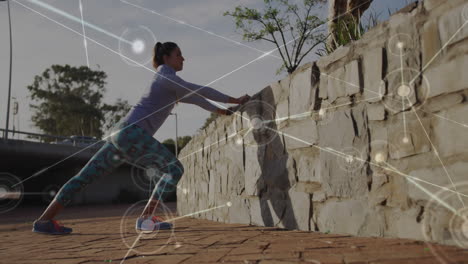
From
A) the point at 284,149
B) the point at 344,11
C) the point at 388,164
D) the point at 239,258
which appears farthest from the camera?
the point at 344,11

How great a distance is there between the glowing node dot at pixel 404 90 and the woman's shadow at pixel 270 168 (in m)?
1.19

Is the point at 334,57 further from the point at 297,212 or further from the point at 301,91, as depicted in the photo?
the point at 297,212

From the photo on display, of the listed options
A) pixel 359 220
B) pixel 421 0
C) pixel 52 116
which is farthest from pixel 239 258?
pixel 52 116

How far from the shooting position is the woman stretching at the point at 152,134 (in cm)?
346

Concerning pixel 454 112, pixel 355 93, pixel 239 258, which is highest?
pixel 355 93

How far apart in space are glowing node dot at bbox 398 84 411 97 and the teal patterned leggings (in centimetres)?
207

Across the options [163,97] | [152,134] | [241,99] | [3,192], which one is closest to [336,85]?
[241,99]

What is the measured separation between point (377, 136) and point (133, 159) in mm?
2205

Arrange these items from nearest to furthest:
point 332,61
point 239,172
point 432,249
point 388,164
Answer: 1. point 432,249
2. point 388,164
3. point 332,61
4. point 239,172

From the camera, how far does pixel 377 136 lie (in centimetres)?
222

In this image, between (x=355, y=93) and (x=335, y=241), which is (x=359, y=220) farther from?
(x=355, y=93)

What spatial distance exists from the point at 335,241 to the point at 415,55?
1104mm

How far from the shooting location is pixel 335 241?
7.23 feet

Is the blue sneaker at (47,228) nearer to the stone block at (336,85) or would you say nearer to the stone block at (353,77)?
the stone block at (336,85)
